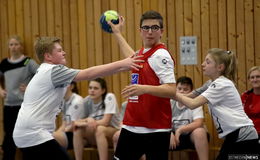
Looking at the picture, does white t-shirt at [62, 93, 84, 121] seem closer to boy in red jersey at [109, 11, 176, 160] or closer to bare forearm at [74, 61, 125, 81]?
boy in red jersey at [109, 11, 176, 160]

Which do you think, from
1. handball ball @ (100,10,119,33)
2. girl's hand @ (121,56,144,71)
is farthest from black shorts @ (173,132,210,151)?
girl's hand @ (121,56,144,71)

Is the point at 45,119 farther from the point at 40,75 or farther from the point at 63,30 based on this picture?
the point at 63,30

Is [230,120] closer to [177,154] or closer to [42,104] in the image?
[42,104]

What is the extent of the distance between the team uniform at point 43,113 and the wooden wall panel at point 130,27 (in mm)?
3674

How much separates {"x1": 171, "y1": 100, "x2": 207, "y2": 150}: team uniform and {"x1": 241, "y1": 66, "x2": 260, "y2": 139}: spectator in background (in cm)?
70

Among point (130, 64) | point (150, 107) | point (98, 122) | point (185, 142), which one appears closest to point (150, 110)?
point (150, 107)

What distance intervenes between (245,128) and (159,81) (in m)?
1.13

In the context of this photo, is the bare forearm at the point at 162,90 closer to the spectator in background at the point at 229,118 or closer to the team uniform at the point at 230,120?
the spectator in background at the point at 229,118

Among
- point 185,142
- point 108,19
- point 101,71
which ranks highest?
point 108,19

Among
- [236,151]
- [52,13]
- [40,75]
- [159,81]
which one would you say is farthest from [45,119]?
[52,13]

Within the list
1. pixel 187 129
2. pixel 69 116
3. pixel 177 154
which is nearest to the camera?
pixel 187 129

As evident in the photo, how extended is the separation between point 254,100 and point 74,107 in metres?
2.73

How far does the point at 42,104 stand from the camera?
4.70 meters

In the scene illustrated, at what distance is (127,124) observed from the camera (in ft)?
15.8
